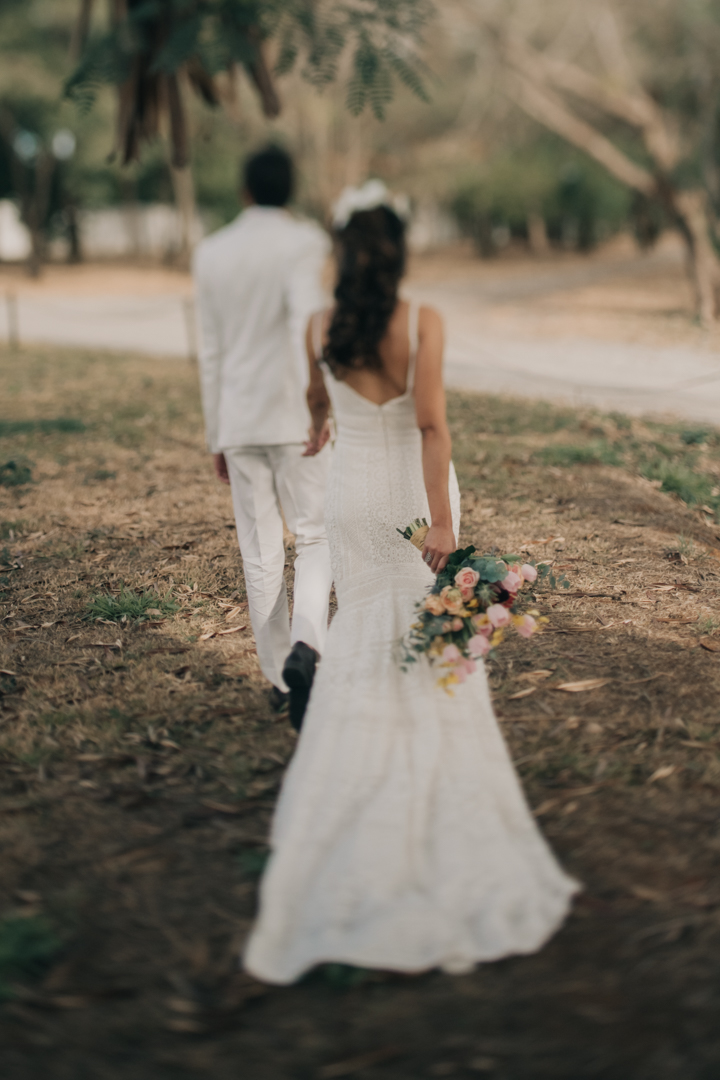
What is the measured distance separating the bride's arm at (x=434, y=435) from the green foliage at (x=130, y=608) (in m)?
2.29

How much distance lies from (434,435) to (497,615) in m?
0.67

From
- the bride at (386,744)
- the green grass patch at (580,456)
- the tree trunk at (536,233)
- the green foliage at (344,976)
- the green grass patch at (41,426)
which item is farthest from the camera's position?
the tree trunk at (536,233)

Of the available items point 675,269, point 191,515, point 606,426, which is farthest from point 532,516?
point 675,269

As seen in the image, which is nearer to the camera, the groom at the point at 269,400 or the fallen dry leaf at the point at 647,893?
the fallen dry leaf at the point at 647,893

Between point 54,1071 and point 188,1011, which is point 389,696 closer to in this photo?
point 188,1011

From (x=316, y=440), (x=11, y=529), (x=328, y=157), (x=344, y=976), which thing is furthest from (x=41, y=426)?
(x=328, y=157)

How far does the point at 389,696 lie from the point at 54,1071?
1.58 metres

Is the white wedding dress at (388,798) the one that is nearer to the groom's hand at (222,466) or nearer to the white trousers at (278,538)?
the white trousers at (278,538)

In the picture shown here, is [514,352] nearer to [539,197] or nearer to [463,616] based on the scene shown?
→ [463,616]

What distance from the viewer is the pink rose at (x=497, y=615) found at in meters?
3.51

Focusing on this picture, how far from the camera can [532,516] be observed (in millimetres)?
6957

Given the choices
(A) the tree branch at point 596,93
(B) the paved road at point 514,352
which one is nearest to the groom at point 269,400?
(B) the paved road at point 514,352

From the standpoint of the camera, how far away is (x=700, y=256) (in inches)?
683

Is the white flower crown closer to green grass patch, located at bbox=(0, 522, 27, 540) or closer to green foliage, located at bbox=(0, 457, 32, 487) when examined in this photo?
green grass patch, located at bbox=(0, 522, 27, 540)
